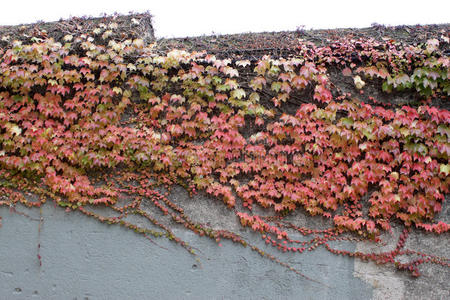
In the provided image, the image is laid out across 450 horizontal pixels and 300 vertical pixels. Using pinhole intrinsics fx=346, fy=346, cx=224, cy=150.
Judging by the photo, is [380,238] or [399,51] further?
[399,51]

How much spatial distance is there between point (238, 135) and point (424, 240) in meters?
2.71

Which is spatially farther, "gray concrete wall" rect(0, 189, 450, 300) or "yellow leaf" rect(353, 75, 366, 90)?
"yellow leaf" rect(353, 75, 366, 90)

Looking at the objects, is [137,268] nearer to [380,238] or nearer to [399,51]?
[380,238]

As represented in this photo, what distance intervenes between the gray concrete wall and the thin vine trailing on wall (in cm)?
14

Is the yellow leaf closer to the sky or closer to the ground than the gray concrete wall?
closer to the sky

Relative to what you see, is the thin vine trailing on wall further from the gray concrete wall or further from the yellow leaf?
the gray concrete wall

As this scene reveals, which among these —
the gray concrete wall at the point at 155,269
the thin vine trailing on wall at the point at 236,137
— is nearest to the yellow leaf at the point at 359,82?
the thin vine trailing on wall at the point at 236,137

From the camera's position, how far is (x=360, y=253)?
440cm

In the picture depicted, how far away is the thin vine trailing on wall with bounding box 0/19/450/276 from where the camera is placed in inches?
176

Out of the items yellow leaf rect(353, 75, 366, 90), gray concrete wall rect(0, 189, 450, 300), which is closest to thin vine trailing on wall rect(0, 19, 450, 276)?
yellow leaf rect(353, 75, 366, 90)

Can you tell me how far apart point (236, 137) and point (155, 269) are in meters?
2.04

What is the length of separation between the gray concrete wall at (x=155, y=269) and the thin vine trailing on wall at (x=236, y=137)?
0.47 ft

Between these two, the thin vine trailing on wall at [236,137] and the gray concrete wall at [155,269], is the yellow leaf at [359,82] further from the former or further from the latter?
the gray concrete wall at [155,269]

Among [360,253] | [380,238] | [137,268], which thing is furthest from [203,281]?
[380,238]
